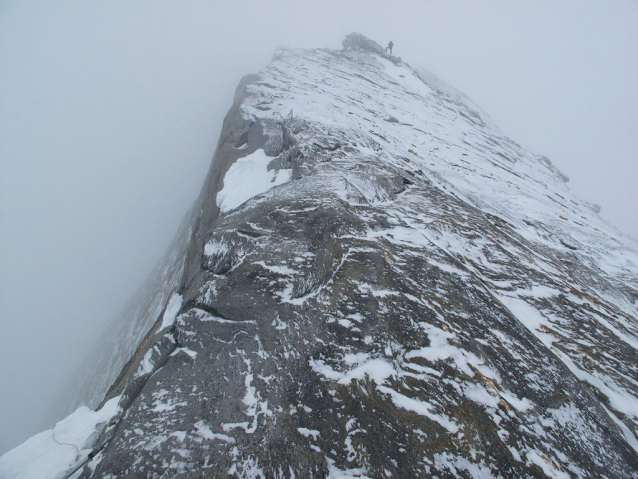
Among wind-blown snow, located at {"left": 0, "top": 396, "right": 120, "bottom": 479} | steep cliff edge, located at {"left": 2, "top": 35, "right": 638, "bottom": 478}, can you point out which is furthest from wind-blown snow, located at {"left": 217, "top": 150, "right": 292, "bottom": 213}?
wind-blown snow, located at {"left": 0, "top": 396, "right": 120, "bottom": 479}

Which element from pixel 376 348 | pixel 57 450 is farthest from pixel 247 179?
pixel 57 450

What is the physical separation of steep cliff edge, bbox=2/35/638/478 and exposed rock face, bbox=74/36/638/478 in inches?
1.2

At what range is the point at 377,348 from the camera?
17.5 ft

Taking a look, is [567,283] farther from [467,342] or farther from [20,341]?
[20,341]

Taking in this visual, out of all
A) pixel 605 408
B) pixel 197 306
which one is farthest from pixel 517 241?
pixel 197 306

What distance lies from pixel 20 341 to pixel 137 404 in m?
95.8

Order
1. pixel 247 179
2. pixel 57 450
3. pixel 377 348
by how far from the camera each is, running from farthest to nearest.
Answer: pixel 247 179
pixel 377 348
pixel 57 450

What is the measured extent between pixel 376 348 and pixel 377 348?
2 centimetres

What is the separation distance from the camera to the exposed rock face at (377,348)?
13.6 feet

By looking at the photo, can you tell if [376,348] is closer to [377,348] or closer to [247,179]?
[377,348]

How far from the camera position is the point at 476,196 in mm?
12406

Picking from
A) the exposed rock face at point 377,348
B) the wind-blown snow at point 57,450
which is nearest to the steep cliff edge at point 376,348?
the exposed rock face at point 377,348

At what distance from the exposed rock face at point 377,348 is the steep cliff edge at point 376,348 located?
0.03 metres

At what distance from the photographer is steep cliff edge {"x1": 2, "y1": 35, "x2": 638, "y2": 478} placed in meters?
4.15
